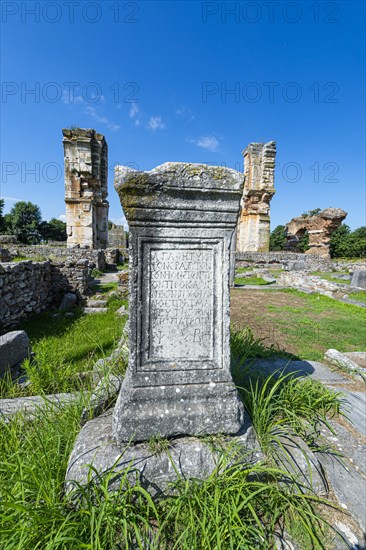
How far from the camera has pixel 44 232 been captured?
154 ft

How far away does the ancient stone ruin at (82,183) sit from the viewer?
504 inches

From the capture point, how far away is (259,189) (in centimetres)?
1620

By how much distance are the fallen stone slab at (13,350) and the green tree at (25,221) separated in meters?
43.8

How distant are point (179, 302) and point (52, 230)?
2098 inches

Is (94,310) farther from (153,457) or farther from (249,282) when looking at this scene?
(249,282)

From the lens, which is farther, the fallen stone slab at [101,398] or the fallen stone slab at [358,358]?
the fallen stone slab at [358,358]

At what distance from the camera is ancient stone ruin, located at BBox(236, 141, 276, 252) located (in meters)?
16.1

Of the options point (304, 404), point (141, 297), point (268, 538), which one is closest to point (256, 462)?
point (268, 538)

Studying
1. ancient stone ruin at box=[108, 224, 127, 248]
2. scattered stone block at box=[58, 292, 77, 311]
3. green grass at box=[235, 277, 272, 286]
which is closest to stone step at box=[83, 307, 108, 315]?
scattered stone block at box=[58, 292, 77, 311]

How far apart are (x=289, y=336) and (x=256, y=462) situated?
327 centimetres

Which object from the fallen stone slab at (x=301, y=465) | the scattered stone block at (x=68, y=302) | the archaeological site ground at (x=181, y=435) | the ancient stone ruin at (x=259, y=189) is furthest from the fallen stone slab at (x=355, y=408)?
the ancient stone ruin at (x=259, y=189)

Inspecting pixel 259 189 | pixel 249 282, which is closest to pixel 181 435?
pixel 249 282

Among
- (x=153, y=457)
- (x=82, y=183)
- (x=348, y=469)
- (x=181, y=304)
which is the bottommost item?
(x=348, y=469)

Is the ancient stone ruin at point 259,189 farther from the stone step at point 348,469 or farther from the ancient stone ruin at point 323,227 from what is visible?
the stone step at point 348,469
